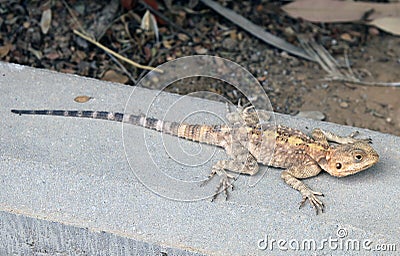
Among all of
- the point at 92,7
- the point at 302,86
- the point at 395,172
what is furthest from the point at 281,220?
the point at 92,7

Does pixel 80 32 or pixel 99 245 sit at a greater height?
pixel 80 32

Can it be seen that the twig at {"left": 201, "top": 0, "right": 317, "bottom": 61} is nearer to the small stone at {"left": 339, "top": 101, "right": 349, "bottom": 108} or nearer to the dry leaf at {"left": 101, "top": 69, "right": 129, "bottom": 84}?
the small stone at {"left": 339, "top": 101, "right": 349, "bottom": 108}

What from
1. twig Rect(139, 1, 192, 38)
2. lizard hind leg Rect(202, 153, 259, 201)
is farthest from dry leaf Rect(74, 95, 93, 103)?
twig Rect(139, 1, 192, 38)

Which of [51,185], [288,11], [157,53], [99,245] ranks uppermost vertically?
[288,11]

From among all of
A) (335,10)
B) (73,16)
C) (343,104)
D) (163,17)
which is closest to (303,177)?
(343,104)

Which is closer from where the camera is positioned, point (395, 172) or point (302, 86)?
point (395, 172)

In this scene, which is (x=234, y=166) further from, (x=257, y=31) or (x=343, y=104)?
(x=257, y=31)

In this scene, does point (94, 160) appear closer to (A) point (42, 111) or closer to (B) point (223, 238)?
(A) point (42, 111)
